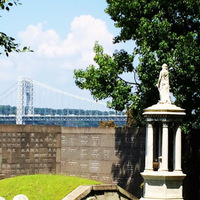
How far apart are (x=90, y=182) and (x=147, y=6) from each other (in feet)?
25.0

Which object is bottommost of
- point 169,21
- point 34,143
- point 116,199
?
point 116,199

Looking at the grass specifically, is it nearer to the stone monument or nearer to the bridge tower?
the stone monument

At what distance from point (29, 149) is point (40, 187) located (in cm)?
574

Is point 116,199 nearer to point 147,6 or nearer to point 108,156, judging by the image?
point 108,156

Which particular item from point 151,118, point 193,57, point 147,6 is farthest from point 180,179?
point 147,6

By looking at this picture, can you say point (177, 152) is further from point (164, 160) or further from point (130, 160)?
point (130, 160)

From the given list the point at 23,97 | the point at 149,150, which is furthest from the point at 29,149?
the point at 23,97

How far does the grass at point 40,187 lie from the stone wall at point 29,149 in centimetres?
404

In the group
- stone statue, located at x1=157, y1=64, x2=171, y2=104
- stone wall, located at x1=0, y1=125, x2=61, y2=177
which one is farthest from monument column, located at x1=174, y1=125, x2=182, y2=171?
stone wall, located at x1=0, y1=125, x2=61, y2=177

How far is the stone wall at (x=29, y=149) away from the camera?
1185 inches

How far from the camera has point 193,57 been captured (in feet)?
90.7

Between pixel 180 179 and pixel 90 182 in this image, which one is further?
pixel 90 182

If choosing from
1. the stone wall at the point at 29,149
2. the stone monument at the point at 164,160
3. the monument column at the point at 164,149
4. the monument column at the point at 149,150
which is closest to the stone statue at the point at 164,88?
the stone monument at the point at 164,160

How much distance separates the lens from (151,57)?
28297 millimetres
